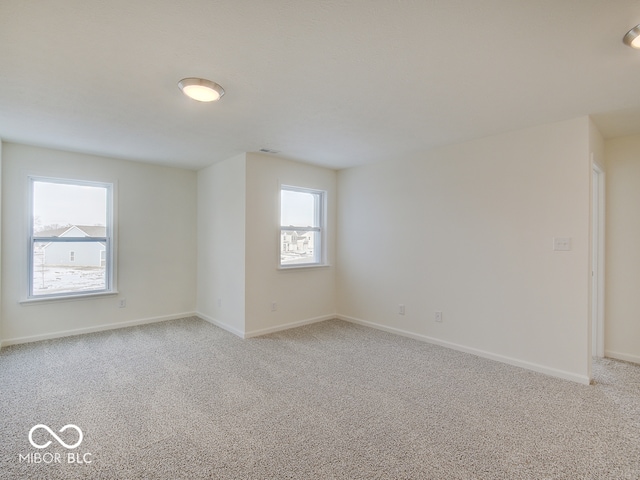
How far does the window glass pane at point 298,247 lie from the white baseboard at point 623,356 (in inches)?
143

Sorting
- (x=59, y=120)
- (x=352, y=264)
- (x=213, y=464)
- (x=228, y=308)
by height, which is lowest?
(x=213, y=464)

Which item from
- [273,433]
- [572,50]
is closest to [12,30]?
[273,433]

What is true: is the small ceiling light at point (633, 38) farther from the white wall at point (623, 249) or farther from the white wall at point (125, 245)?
the white wall at point (125, 245)

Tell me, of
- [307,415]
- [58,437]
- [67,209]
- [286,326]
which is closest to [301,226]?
[286,326]

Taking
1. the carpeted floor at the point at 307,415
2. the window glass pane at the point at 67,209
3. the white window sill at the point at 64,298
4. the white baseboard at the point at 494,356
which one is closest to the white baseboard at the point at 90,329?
the carpeted floor at the point at 307,415

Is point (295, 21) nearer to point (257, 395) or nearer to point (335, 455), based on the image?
point (335, 455)

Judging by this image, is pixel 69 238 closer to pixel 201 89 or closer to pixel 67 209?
pixel 67 209

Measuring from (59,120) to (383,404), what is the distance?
3741mm

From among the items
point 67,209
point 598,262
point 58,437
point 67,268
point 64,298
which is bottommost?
point 58,437

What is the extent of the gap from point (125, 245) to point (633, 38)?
5.32 meters

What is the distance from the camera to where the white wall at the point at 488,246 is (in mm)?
2936

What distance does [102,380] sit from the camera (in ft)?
9.40

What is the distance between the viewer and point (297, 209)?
484cm

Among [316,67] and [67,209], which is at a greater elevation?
[316,67]
